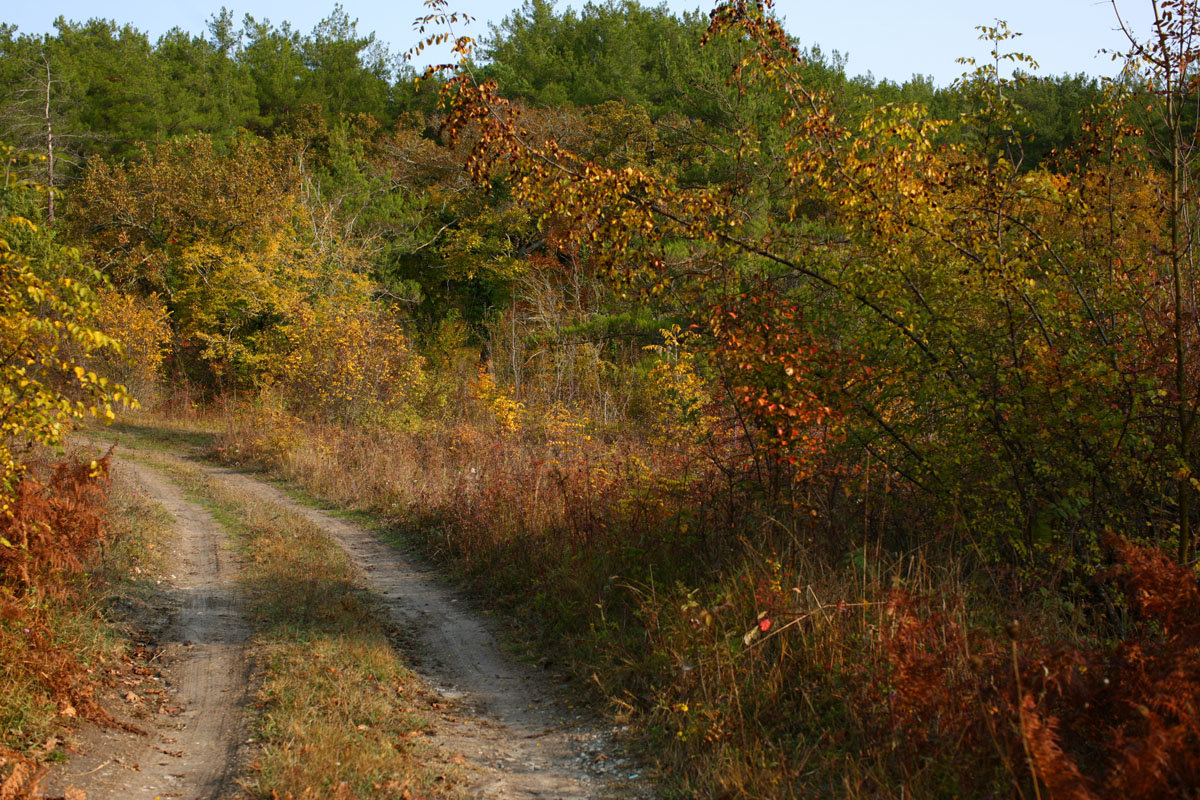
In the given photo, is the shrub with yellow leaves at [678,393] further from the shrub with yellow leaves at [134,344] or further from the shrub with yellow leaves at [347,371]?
the shrub with yellow leaves at [134,344]

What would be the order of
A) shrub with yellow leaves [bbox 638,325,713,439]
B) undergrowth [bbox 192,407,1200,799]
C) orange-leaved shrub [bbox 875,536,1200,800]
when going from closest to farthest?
1. orange-leaved shrub [bbox 875,536,1200,800]
2. undergrowth [bbox 192,407,1200,799]
3. shrub with yellow leaves [bbox 638,325,713,439]

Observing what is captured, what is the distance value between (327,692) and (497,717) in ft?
3.71

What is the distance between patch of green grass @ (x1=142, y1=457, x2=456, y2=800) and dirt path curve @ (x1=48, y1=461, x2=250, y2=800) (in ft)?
0.56

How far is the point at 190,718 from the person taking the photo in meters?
5.40

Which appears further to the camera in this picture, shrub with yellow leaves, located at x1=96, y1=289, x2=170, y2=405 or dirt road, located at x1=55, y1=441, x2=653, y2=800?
shrub with yellow leaves, located at x1=96, y1=289, x2=170, y2=405

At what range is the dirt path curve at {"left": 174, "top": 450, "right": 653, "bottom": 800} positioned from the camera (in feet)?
15.5

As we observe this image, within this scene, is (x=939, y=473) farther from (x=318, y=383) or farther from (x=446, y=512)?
(x=318, y=383)

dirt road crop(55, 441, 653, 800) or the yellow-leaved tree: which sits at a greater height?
the yellow-leaved tree

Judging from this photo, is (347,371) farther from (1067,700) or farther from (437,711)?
(1067,700)

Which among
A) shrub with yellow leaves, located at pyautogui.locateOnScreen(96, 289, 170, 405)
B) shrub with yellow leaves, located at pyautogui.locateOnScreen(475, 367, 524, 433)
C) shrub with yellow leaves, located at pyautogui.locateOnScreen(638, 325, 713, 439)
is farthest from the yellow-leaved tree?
shrub with yellow leaves, located at pyautogui.locateOnScreen(96, 289, 170, 405)

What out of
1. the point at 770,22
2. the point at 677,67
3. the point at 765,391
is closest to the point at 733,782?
the point at 765,391

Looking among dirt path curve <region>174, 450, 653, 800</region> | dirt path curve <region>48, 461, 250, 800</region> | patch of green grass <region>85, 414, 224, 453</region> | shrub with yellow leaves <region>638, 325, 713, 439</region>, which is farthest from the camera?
patch of green grass <region>85, 414, 224, 453</region>

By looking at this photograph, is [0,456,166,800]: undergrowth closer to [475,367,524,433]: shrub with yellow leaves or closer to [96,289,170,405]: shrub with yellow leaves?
[475,367,524,433]: shrub with yellow leaves

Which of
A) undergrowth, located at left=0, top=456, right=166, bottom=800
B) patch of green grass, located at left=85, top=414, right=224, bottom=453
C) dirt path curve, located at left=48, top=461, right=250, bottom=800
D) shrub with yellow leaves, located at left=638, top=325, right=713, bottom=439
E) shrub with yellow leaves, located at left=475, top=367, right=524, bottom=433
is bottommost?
patch of green grass, located at left=85, top=414, right=224, bottom=453
